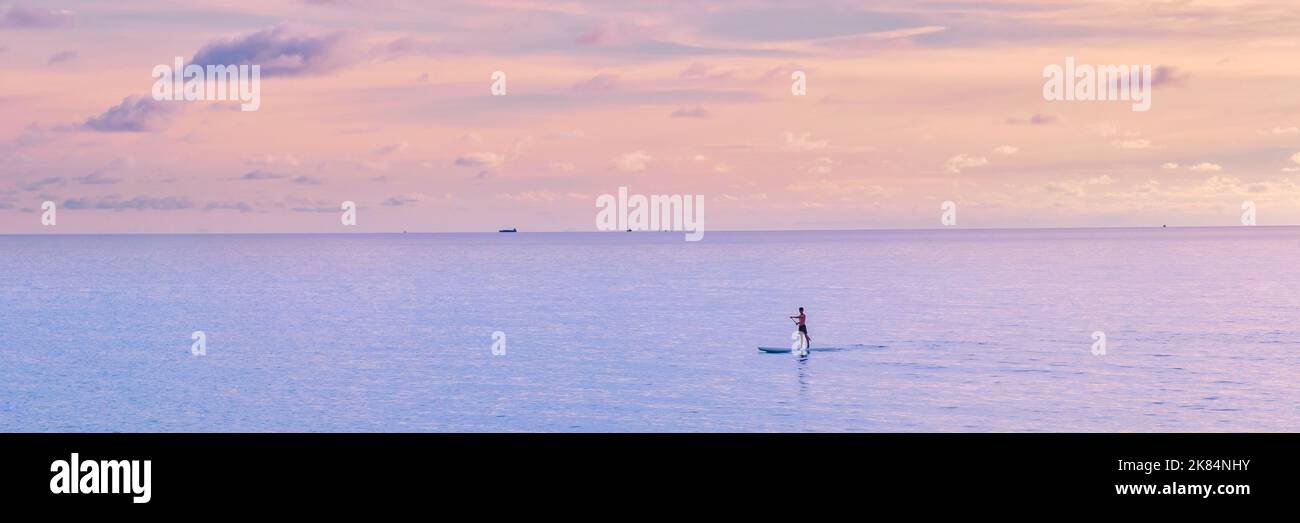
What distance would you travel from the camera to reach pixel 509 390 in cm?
5875

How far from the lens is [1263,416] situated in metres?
47.8

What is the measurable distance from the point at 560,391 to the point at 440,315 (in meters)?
55.3

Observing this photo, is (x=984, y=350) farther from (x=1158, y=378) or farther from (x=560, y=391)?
(x=560, y=391)

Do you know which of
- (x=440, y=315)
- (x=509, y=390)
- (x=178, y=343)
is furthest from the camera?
(x=440, y=315)

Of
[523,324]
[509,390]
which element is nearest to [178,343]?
[523,324]

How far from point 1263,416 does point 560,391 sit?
103ft
